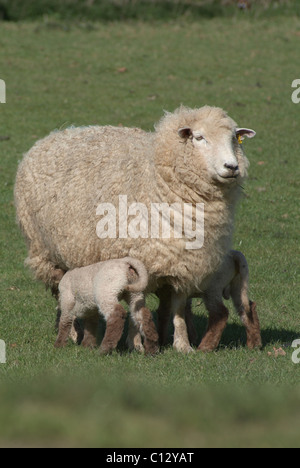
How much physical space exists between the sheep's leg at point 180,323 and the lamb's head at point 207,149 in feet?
3.73

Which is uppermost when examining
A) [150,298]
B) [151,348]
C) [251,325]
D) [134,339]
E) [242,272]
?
[150,298]

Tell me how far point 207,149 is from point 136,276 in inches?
50.8

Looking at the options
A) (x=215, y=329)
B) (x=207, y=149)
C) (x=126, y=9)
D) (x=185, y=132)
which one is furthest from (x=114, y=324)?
(x=126, y=9)

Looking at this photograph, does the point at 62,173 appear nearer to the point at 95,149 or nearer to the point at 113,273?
the point at 95,149

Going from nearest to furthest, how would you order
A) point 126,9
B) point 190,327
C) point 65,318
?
point 65,318
point 190,327
point 126,9

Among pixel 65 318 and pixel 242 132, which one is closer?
pixel 65 318

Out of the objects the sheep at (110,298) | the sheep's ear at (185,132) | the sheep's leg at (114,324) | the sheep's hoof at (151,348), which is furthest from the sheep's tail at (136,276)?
the sheep's ear at (185,132)

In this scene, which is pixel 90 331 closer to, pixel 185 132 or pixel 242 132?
pixel 185 132

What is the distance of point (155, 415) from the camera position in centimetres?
451

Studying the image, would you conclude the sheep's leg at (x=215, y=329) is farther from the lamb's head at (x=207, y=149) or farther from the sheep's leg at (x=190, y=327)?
the lamb's head at (x=207, y=149)

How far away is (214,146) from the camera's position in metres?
7.50

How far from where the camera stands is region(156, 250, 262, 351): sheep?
7.92 m

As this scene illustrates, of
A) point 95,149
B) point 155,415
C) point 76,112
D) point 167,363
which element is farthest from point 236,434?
point 76,112

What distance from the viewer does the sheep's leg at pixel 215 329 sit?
7898 mm
